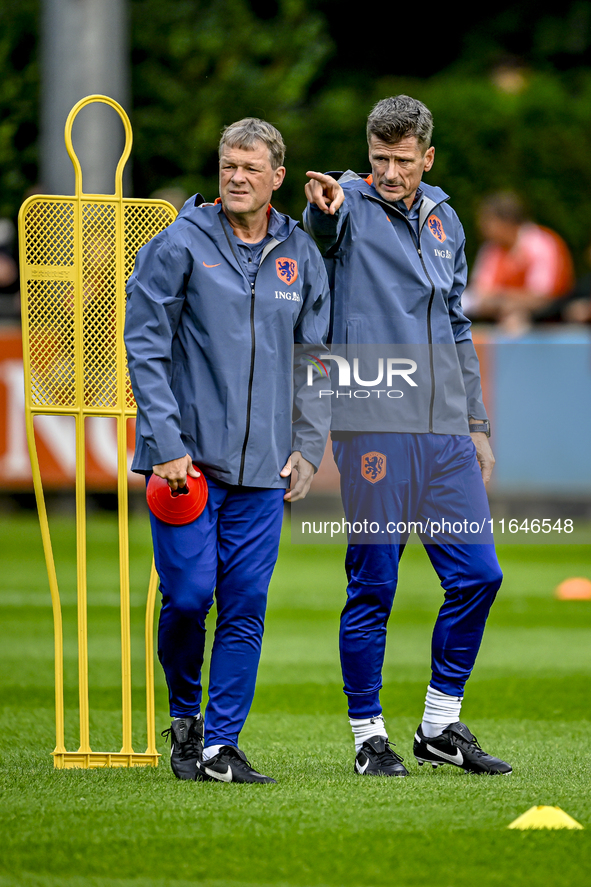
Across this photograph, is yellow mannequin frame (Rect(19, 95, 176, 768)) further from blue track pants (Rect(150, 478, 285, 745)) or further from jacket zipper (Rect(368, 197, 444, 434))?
jacket zipper (Rect(368, 197, 444, 434))

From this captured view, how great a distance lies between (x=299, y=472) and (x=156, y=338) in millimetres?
684

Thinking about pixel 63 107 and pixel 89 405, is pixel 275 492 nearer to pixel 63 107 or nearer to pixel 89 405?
pixel 89 405

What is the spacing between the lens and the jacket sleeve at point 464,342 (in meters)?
5.17

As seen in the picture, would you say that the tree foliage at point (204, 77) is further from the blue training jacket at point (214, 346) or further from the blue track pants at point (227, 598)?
the blue track pants at point (227, 598)

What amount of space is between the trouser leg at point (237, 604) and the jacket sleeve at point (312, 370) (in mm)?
232

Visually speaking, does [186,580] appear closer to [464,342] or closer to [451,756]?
[451,756]

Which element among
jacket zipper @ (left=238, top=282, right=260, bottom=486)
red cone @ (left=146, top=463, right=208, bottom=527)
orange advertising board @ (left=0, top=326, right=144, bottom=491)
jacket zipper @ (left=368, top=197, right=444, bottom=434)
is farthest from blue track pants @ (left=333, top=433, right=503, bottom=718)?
orange advertising board @ (left=0, top=326, right=144, bottom=491)

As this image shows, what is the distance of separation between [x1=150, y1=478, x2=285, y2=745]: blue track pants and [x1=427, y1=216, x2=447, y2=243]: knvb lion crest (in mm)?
1089

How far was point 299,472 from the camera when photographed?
15.8ft

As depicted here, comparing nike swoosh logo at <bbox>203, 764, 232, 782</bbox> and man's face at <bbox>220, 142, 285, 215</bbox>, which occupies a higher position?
man's face at <bbox>220, 142, 285, 215</bbox>

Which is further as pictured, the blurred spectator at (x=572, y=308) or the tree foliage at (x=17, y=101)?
the blurred spectator at (x=572, y=308)

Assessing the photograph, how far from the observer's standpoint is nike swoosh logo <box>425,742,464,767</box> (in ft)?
16.6

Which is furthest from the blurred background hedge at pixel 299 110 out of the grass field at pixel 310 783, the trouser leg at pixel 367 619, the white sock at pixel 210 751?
the white sock at pixel 210 751

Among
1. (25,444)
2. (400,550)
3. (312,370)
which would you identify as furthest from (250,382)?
(25,444)
